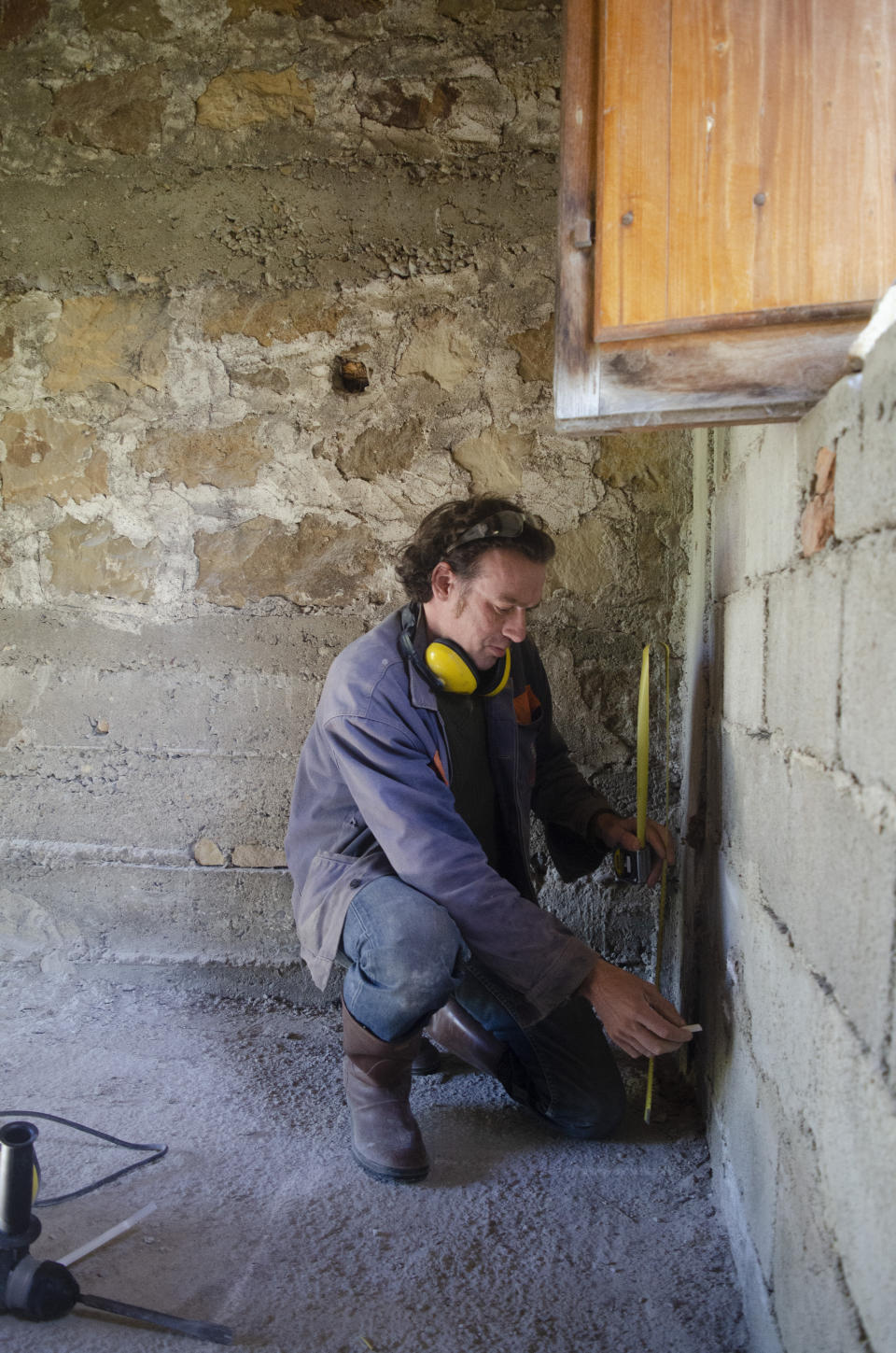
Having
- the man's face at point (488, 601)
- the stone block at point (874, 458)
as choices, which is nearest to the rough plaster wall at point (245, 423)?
the man's face at point (488, 601)

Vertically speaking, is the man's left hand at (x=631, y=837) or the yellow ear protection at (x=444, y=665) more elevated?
the yellow ear protection at (x=444, y=665)

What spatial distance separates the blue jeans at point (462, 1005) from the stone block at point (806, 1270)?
27.1 inches

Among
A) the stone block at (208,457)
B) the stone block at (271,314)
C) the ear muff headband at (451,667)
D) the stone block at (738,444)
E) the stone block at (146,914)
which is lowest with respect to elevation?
the stone block at (146,914)

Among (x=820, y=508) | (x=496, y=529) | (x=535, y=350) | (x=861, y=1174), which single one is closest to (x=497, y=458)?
(x=535, y=350)

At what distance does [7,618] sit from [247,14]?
5.72 feet

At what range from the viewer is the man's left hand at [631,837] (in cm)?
216

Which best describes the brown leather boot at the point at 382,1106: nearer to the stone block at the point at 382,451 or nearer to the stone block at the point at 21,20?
the stone block at the point at 382,451

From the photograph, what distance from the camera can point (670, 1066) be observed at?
2262 millimetres

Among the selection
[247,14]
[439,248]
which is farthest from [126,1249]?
[247,14]

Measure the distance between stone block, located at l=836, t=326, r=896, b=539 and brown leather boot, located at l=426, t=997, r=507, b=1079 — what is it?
56.5 inches

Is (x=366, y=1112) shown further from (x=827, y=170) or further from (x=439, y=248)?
(x=439, y=248)

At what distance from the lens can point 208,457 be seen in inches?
102

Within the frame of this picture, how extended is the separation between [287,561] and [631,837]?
45.8 inches

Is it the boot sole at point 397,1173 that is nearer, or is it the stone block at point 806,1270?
the stone block at point 806,1270
